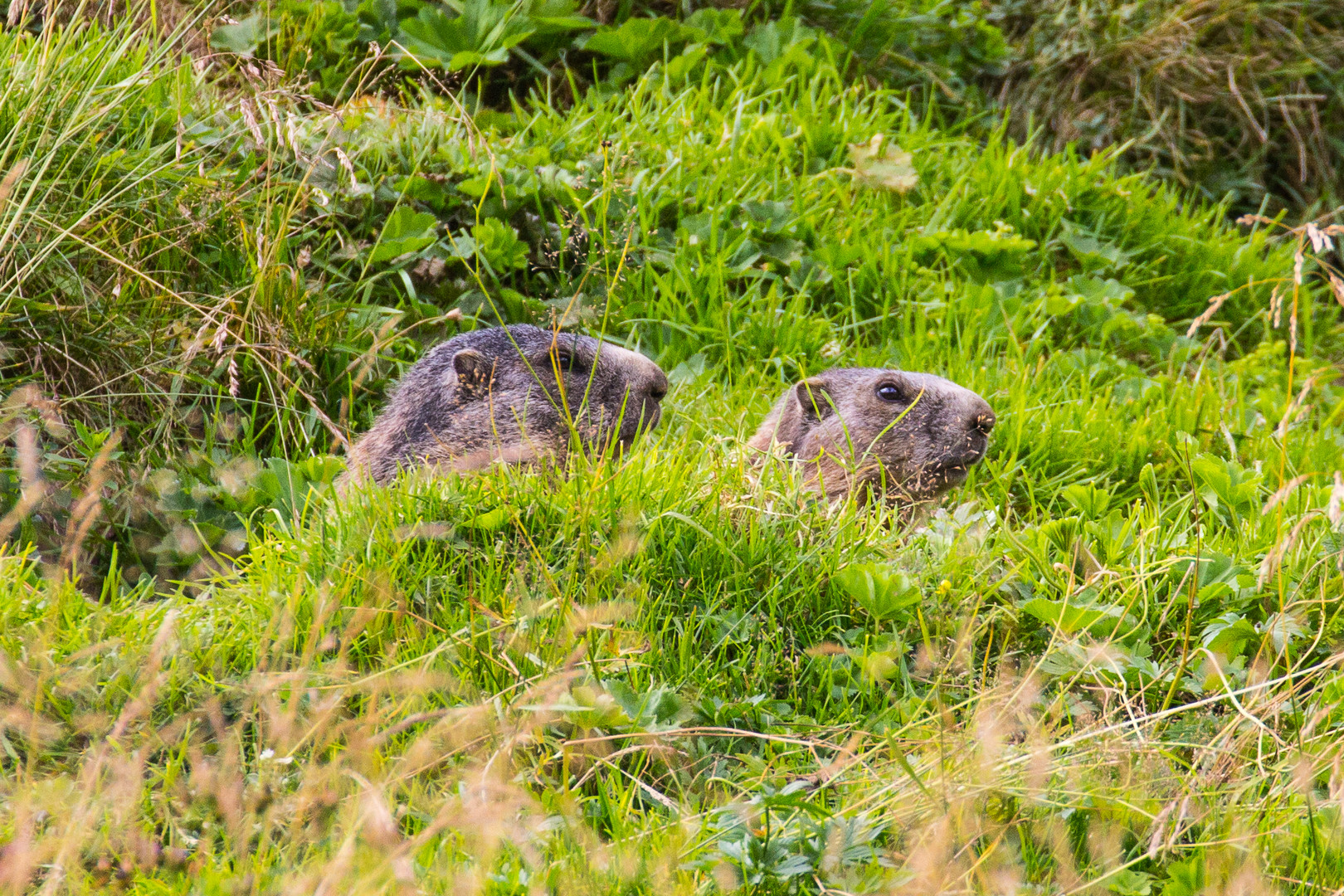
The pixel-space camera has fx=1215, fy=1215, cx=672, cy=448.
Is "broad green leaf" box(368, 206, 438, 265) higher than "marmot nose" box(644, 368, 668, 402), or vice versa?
"broad green leaf" box(368, 206, 438, 265)

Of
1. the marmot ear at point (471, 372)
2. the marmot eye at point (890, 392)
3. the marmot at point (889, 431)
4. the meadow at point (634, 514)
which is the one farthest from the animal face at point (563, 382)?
the marmot eye at point (890, 392)

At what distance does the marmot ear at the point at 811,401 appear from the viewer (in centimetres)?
Result: 500

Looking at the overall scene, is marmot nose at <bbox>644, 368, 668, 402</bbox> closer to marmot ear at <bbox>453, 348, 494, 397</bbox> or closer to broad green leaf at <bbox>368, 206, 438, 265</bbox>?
marmot ear at <bbox>453, 348, 494, 397</bbox>

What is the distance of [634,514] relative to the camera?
12.3ft

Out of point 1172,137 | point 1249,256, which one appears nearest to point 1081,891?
point 1249,256

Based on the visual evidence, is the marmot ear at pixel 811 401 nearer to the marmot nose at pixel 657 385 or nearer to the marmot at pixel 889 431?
the marmot at pixel 889 431

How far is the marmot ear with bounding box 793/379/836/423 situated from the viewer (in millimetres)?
5004

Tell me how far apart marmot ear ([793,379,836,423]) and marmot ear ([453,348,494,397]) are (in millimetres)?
1257

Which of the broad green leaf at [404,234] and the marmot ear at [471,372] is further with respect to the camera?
the broad green leaf at [404,234]

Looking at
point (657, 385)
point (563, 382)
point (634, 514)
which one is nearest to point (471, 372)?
point (563, 382)

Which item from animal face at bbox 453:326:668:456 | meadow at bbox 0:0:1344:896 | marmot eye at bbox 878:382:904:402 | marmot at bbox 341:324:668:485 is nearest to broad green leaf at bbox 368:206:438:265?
meadow at bbox 0:0:1344:896

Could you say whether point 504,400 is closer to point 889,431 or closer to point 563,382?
point 563,382

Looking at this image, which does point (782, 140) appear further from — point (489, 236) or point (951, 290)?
point (489, 236)

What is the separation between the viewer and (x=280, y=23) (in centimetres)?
636
